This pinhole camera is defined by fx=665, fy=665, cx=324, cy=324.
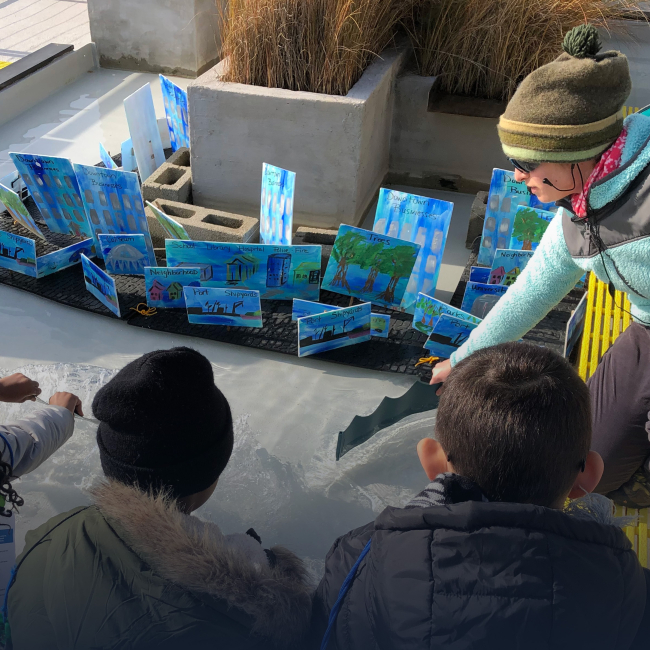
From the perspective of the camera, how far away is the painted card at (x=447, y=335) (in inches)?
87.7

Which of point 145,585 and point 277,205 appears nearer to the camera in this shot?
point 145,585

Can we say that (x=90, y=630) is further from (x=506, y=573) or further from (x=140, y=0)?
(x=140, y=0)

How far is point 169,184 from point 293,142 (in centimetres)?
69

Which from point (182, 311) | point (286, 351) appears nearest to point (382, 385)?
point (286, 351)

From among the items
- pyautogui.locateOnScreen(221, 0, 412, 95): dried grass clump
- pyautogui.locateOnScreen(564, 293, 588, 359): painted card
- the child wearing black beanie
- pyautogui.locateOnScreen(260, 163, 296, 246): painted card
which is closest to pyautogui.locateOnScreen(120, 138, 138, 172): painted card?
pyautogui.locateOnScreen(221, 0, 412, 95): dried grass clump

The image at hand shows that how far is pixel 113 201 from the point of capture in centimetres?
270

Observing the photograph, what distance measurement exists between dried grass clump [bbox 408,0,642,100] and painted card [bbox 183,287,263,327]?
1747 millimetres

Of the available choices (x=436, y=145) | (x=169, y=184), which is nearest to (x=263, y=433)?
(x=169, y=184)

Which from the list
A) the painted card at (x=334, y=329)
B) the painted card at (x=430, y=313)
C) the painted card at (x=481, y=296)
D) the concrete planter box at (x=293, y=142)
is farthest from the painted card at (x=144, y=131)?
the painted card at (x=481, y=296)

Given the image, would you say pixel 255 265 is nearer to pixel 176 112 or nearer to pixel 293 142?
pixel 293 142

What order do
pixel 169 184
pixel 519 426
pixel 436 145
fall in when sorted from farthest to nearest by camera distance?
pixel 436 145 → pixel 169 184 → pixel 519 426

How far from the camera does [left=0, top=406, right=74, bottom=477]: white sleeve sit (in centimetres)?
142

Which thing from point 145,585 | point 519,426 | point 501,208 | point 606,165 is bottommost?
point 501,208

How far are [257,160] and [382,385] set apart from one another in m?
1.29
